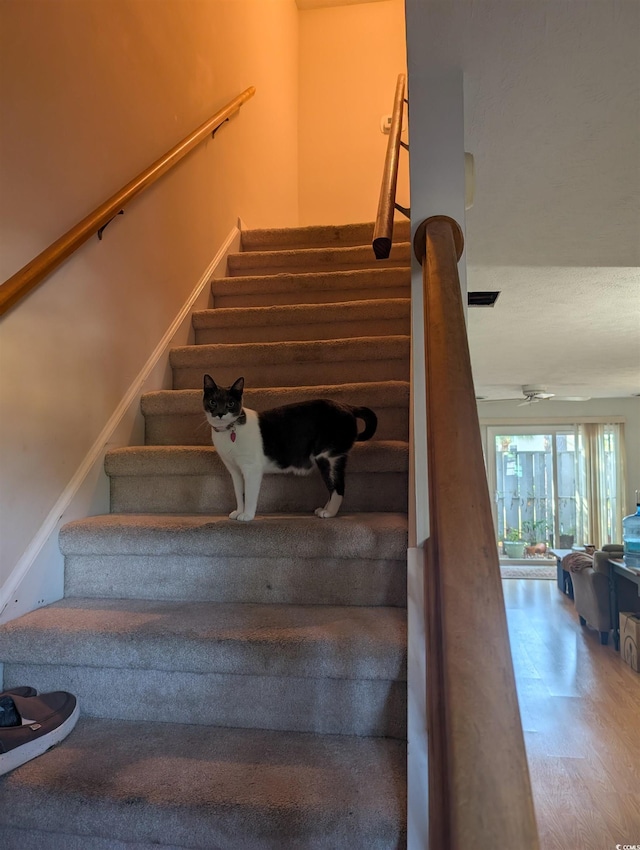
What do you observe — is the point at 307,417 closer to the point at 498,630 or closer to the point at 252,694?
the point at 252,694

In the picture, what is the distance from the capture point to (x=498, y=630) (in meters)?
0.52

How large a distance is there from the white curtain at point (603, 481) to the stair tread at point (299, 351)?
260 inches

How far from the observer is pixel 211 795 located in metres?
0.98

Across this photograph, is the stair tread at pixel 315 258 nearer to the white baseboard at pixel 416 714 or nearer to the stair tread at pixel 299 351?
the stair tread at pixel 299 351

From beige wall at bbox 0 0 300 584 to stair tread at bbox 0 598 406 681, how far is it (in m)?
0.26

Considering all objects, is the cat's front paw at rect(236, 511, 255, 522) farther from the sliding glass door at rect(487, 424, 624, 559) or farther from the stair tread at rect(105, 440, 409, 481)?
the sliding glass door at rect(487, 424, 624, 559)

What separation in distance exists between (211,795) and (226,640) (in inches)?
12.0

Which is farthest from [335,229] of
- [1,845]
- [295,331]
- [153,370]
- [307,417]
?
[1,845]

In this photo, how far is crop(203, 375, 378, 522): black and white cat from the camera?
5.33 ft

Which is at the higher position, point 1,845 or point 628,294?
point 628,294

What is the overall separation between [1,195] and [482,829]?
65.1 inches

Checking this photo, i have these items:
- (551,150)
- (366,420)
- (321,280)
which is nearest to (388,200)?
(551,150)

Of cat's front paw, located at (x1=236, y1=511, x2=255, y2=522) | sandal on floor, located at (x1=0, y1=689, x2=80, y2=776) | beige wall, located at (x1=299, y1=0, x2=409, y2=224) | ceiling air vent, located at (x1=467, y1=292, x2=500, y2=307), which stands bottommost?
sandal on floor, located at (x1=0, y1=689, x2=80, y2=776)

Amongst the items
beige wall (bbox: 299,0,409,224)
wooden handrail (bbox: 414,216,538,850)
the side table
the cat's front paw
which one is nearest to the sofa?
the side table
